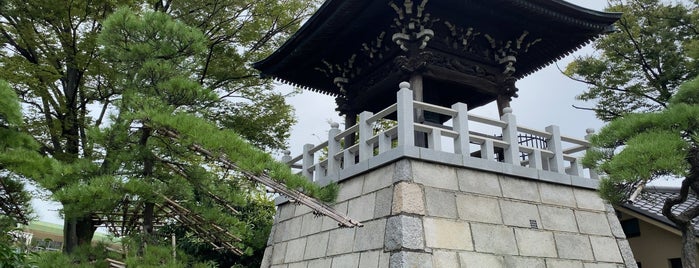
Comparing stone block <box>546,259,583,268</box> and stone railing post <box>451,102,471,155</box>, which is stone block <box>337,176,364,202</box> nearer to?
stone railing post <box>451,102,471,155</box>

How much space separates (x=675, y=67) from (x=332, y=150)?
11.0 metres

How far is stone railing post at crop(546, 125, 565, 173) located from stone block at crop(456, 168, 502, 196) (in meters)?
1.32

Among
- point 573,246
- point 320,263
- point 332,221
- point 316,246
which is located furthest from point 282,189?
point 573,246

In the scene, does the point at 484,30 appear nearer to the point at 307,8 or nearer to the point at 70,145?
the point at 307,8

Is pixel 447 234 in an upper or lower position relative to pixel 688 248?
upper

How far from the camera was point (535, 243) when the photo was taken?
6.88 metres

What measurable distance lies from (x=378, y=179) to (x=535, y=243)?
237 centimetres

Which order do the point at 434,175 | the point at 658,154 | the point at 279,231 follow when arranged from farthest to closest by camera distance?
the point at 279,231 → the point at 434,175 → the point at 658,154

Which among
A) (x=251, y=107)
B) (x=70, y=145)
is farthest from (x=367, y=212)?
(x=70, y=145)

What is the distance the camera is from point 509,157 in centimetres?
736

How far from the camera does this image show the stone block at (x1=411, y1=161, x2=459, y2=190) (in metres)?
6.47

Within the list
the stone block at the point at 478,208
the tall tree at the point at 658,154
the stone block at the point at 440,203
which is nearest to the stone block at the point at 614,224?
the stone block at the point at 478,208

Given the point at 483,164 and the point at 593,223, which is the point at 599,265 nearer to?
the point at 593,223

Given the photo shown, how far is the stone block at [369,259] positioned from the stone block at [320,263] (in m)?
0.79
